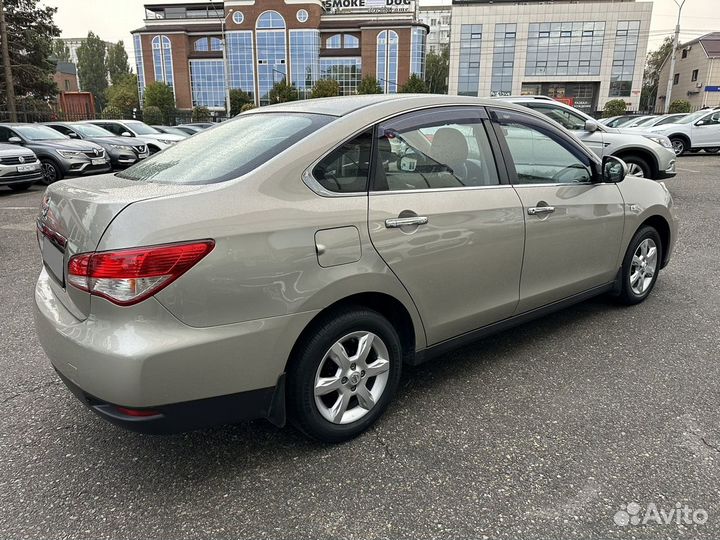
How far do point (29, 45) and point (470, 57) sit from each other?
56750 millimetres

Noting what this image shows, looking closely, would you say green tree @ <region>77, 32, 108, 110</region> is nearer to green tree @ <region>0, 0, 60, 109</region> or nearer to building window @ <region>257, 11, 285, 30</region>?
building window @ <region>257, 11, 285, 30</region>

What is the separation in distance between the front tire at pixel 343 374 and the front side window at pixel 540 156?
142cm

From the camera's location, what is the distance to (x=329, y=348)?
249cm

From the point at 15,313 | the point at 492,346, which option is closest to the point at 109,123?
the point at 15,313

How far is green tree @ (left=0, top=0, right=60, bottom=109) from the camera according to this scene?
115 ft

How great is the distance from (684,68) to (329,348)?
291 feet

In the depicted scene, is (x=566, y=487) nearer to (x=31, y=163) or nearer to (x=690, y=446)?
(x=690, y=446)

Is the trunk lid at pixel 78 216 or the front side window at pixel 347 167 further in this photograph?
the front side window at pixel 347 167

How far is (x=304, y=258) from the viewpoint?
7.57 feet

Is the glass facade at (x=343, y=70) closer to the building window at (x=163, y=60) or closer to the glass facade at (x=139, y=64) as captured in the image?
the building window at (x=163, y=60)

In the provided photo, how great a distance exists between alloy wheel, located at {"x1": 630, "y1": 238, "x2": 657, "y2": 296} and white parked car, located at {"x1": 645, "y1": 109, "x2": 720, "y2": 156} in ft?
56.3

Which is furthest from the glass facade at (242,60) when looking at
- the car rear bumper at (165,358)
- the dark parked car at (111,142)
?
the car rear bumper at (165,358)

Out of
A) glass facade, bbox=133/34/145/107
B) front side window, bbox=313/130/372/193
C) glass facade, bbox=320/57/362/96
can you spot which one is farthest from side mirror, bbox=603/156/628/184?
glass facade, bbox=133/34/145/107

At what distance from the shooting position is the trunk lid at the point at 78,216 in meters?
2.12
